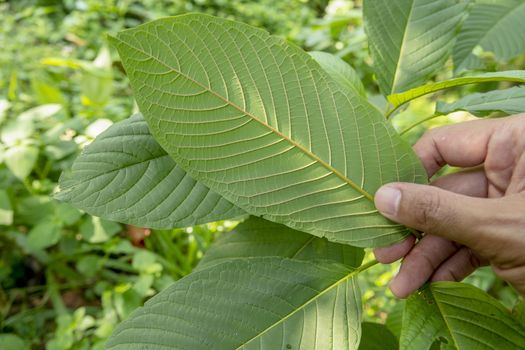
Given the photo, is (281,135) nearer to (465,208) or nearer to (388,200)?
(388,200)

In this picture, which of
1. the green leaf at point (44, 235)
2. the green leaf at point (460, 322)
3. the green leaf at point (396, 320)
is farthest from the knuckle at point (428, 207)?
the green leaf at point (44, 235)

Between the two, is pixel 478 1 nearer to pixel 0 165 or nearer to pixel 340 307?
pixel 340 307

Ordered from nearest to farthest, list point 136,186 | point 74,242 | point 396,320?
point 136,186
point 396,320
point 74,242

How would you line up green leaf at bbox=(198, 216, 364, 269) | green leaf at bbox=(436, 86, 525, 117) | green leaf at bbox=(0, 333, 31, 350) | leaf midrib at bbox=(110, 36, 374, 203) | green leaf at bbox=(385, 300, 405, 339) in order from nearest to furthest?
leaf midrib at bbox=(110, 36, 374, 203)
green leaf at bbox=(436, 86, 525, 117)
green leaf at bbox=(198, 216, 364, 269)
green leaf at bbox=(385, 300, 405, 339)
green leaf at bbox=(0, 333, 31, 350)

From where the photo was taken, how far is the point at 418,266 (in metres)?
0.86

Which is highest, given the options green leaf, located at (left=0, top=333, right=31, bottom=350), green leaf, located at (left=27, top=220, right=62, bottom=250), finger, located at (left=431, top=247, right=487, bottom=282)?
finger, located at (left=431, top=247, right=487, bottom=282)

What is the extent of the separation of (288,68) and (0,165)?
1.50 m

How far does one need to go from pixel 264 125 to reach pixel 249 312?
0.88 ft

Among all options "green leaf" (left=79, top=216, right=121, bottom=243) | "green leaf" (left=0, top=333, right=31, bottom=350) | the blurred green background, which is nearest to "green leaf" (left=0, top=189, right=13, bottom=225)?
the blurred green background

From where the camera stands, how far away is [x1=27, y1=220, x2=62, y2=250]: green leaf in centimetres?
161

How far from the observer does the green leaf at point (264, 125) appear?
63 centimetres

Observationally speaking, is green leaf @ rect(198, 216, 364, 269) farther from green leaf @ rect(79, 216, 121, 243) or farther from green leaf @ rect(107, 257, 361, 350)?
green leaf @ rect(79, 216, 121, 243)

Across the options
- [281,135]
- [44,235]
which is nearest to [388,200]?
[281,135]

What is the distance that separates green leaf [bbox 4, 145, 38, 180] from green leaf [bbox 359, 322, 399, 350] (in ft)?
4.03
